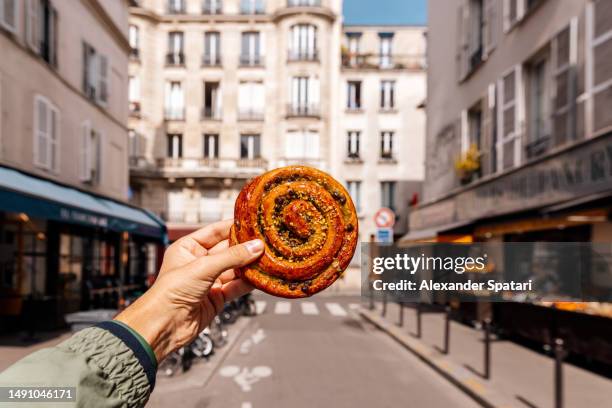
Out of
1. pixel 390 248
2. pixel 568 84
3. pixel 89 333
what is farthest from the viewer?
pixel 568 84

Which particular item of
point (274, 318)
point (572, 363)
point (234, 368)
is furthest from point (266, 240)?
point (274, 318)

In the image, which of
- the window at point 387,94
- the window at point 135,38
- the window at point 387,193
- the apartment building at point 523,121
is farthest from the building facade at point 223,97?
the apartment building at point 523,121

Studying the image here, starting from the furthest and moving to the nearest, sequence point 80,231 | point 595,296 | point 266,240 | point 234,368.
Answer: point 80,231 < point 234,368 < point 595,296 < point 266,240

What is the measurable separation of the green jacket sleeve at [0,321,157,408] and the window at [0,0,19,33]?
35.6 feet

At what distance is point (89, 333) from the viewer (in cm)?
122

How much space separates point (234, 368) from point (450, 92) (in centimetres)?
1418

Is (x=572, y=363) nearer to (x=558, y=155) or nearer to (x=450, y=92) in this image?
(x=558, y=155)

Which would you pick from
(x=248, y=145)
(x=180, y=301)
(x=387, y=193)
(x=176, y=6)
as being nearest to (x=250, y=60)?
(x=248, y=145)

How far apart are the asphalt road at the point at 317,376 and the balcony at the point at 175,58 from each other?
73.3 ft

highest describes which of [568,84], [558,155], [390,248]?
[568,84]

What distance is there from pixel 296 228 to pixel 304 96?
93.6ft

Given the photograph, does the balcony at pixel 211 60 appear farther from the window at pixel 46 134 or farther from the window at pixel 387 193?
the window at pixel 46 134

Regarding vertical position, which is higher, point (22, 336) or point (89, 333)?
point (89, 333)

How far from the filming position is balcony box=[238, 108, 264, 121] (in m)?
29.7
